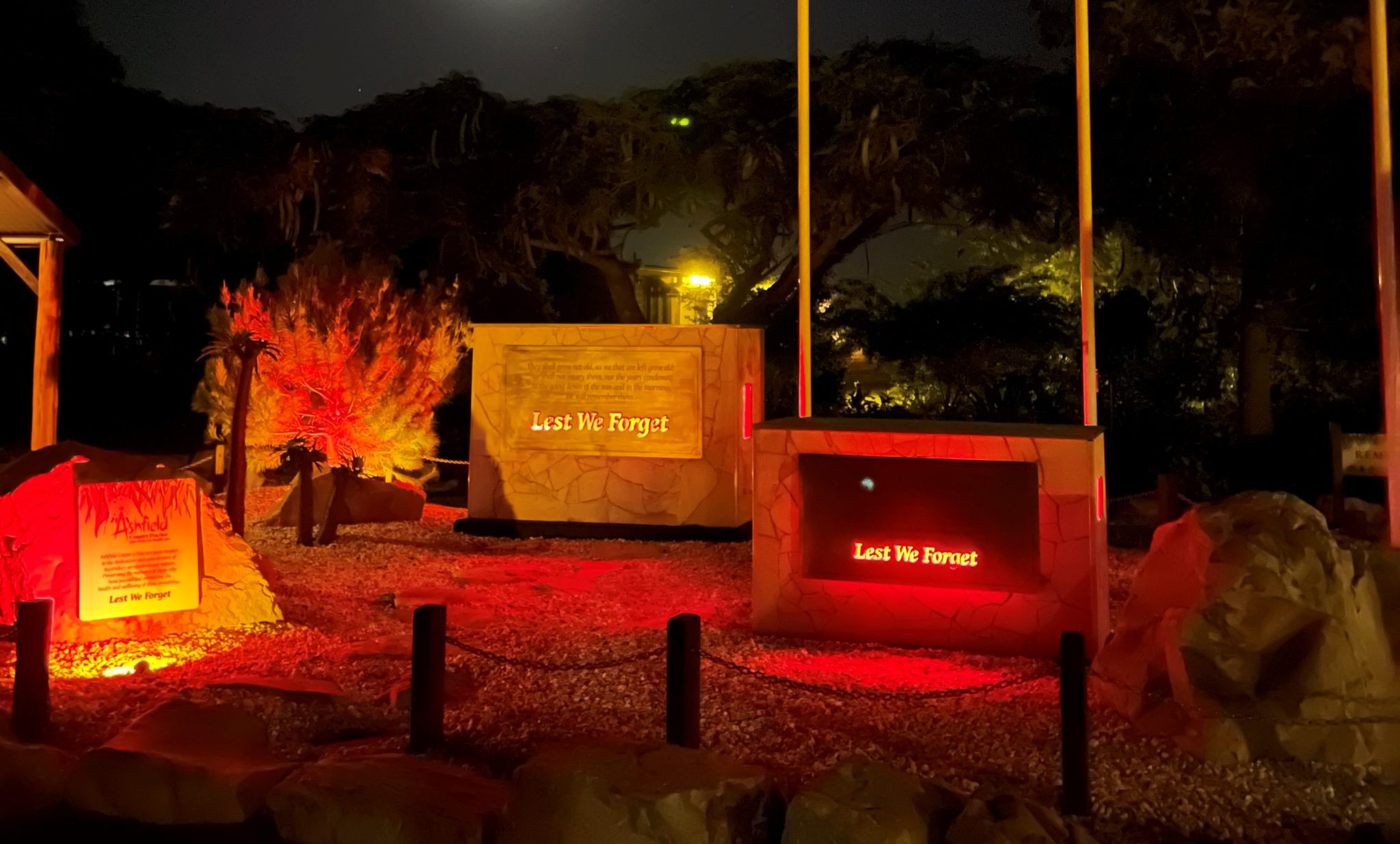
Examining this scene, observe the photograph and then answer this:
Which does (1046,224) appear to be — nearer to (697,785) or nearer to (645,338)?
(645,338)

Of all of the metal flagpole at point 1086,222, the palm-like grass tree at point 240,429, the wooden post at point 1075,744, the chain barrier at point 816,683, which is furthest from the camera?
the palm-like grass tree at point 240,429

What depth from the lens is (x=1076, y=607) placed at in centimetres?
796

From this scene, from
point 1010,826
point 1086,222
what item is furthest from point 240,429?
point 1010,826

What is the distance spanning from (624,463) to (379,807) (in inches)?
355

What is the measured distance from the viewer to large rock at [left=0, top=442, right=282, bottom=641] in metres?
8.04

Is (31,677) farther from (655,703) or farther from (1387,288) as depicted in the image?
(1387,288)

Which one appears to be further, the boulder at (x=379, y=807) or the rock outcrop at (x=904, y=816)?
the boulder at (x=379, y=807)

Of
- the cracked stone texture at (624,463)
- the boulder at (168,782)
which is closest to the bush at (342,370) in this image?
the cracked stone texture at (624,463)

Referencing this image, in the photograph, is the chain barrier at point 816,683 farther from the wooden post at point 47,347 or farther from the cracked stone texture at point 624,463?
the wooden post at point 47,347

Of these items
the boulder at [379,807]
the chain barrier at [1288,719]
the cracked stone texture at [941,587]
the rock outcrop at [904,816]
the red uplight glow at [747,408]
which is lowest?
the boulder at [379,807]

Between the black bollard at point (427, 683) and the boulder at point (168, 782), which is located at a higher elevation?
the black bollard at point (427, 683)

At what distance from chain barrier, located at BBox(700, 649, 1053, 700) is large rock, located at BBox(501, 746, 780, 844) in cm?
117

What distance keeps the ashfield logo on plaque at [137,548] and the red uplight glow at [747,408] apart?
6.56 meters

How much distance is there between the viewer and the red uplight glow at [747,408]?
13.7 m
